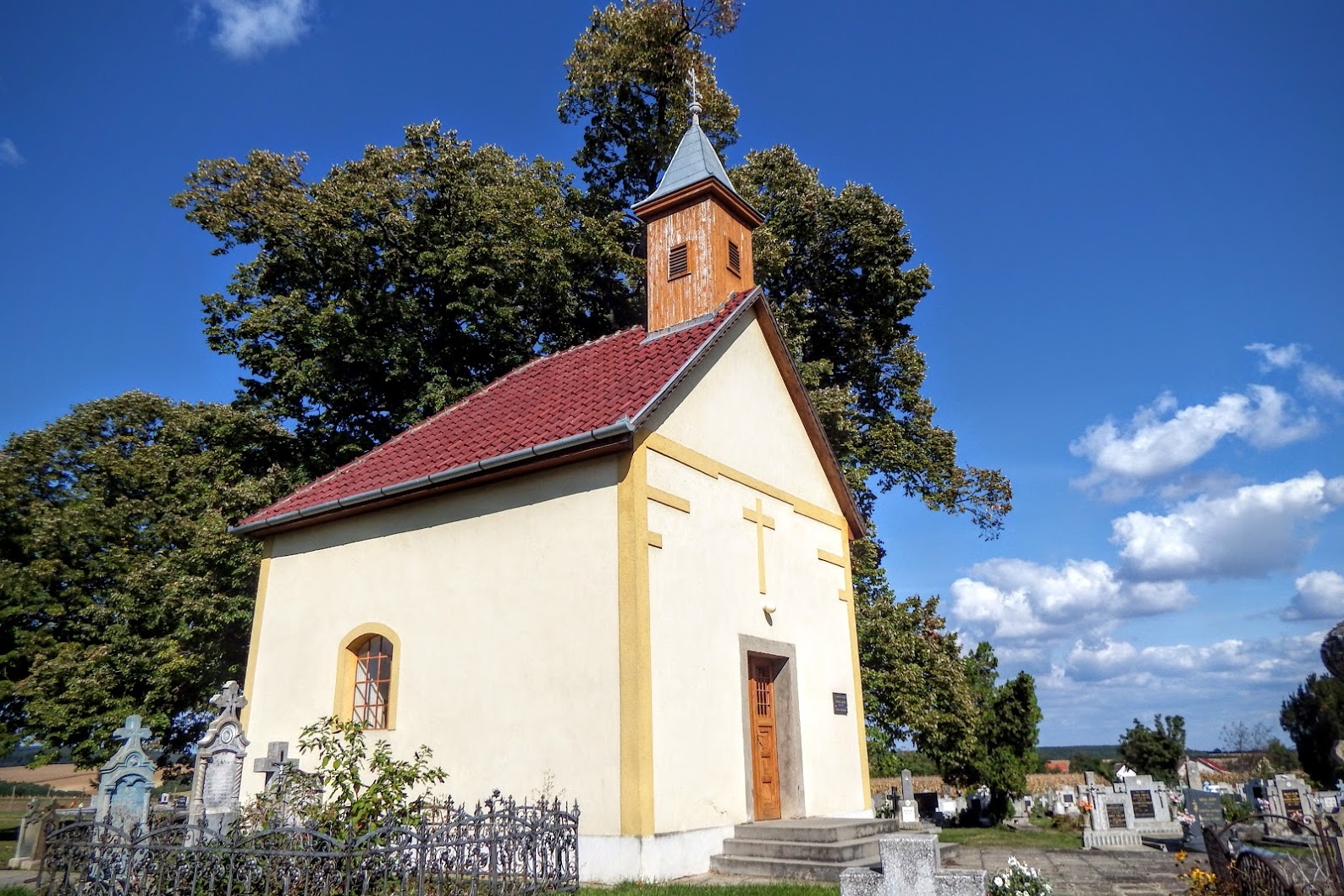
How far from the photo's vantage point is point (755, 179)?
2303 centimetres

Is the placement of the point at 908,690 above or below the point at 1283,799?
above

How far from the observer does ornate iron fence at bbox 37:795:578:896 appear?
7.00 m

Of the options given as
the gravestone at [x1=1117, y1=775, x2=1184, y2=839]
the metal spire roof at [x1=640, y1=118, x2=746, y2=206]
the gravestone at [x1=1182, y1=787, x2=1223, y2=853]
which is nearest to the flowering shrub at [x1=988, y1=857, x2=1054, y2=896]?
the gravestone at [x1=1182, y1=787, x2=1223, y2=853]

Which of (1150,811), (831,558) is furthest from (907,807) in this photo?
(831,558)

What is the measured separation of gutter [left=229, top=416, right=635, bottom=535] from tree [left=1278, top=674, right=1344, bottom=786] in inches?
1133

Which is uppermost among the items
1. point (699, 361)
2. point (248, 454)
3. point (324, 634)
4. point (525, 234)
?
point (525, 234)

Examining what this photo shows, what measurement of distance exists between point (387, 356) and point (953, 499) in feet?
46.5

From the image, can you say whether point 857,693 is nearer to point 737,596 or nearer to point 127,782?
point 737,596

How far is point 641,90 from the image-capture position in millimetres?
23641

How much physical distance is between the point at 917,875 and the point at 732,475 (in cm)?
682

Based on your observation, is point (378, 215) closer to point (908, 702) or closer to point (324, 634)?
point (324, 634)

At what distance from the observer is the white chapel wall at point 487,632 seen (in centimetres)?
985

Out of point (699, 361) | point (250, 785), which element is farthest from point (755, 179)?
point (250, 785)

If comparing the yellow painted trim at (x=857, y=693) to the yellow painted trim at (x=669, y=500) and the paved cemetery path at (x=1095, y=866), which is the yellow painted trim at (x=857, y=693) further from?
the yellow painted trim at (x=669, y=500)
